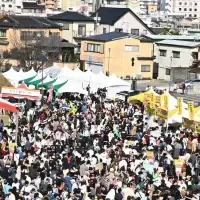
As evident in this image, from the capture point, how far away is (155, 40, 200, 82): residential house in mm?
40656

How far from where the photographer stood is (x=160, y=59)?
42.6 m

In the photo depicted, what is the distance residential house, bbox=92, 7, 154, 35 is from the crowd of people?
26.9 meters

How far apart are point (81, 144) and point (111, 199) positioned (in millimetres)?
5848

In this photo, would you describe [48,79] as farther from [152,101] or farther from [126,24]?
[126,24]

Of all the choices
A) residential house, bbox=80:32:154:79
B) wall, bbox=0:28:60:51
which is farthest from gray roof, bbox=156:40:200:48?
wall, bbox=0:28:60:51

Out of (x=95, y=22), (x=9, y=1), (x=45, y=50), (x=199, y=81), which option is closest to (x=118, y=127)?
(x=199, y=81)

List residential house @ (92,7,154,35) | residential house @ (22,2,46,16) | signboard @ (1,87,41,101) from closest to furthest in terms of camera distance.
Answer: signboard @ (1,87,41,101) < residential house @ (92,7,154,35) < residential house @ (22,2,46,16)

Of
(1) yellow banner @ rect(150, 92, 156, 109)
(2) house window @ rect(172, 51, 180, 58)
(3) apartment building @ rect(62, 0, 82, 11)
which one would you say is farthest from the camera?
(3) apartment building @ rect(62, 0, 82, 11)

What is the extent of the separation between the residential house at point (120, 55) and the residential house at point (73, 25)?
6.63 metres

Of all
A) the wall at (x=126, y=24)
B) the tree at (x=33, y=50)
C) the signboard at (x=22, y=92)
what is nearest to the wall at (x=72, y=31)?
the wall at (x=126, y=24)

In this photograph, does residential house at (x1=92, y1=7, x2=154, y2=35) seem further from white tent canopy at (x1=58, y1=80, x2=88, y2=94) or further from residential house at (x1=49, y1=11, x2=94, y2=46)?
white tent canopy at (x1=58, y1=80, x2=88, y2=94)

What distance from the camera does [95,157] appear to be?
632 inches

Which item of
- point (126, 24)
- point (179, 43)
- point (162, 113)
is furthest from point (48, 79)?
point (126, 24)

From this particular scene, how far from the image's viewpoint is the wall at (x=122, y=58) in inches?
1571
